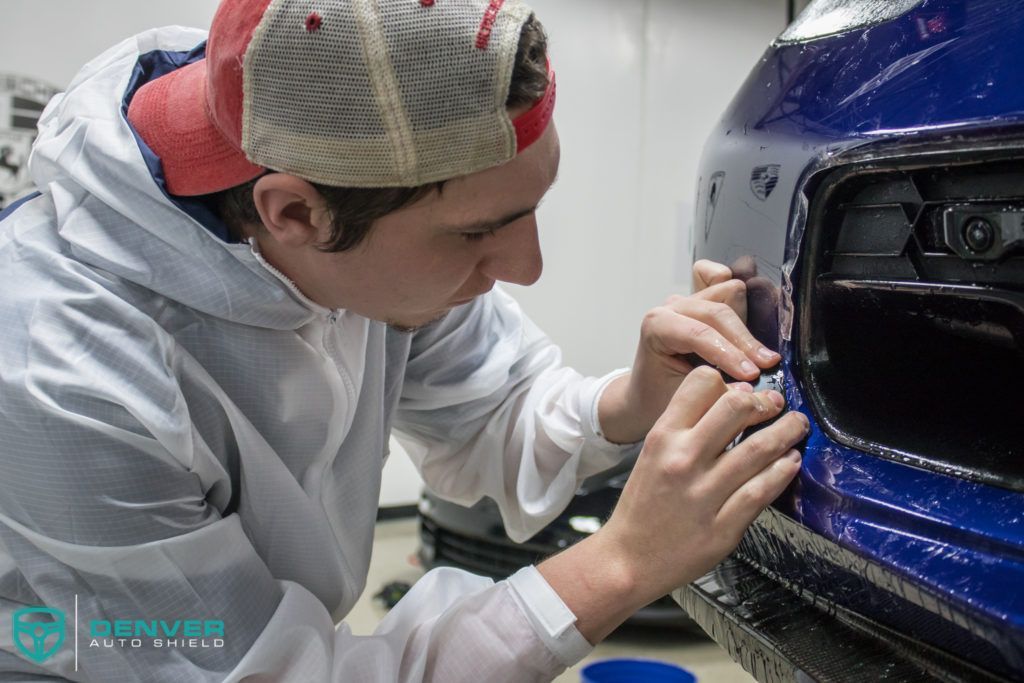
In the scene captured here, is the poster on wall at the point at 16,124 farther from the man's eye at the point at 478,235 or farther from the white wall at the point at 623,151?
the man's eye at the point at 478,235

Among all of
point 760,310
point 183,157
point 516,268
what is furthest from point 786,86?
point 183,157

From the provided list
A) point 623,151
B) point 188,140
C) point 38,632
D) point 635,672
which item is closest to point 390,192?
point 188,140

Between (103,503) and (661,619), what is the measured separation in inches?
71.7

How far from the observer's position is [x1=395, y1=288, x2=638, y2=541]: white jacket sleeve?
1366mm

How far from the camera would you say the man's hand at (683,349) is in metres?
0.96

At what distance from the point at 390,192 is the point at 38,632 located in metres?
0.59

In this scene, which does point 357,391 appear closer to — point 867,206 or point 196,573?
point 196,573

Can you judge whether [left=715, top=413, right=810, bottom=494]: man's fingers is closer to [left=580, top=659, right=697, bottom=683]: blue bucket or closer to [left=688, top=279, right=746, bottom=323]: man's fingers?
[left=688, top=279, right=746, bottom=323]: man's fingers

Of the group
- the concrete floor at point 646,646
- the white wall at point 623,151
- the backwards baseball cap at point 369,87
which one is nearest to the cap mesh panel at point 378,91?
the backwards baseball cap at point 369,87

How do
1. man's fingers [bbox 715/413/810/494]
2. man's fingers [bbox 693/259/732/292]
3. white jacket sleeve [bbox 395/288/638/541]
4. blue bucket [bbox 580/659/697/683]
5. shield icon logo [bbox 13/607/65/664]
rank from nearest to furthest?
man's fingers [bbox 715/413/810/494], shield icon logo [bbox 13/607/65/664], man's fingers [bbox 693/259/732/292], white jacket sleeve [bbox 395/288/638/541], blue bucket [bbox 580/659/697/683]

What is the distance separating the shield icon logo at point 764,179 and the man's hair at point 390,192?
239 mm

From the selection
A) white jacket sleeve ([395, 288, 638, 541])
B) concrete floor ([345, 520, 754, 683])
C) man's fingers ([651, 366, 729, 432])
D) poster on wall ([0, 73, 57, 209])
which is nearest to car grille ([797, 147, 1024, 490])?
man's fingers ([651, 366, 729, 432])

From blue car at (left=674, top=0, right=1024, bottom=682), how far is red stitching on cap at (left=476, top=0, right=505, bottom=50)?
11.9 inches

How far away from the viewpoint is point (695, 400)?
33.9 inches
